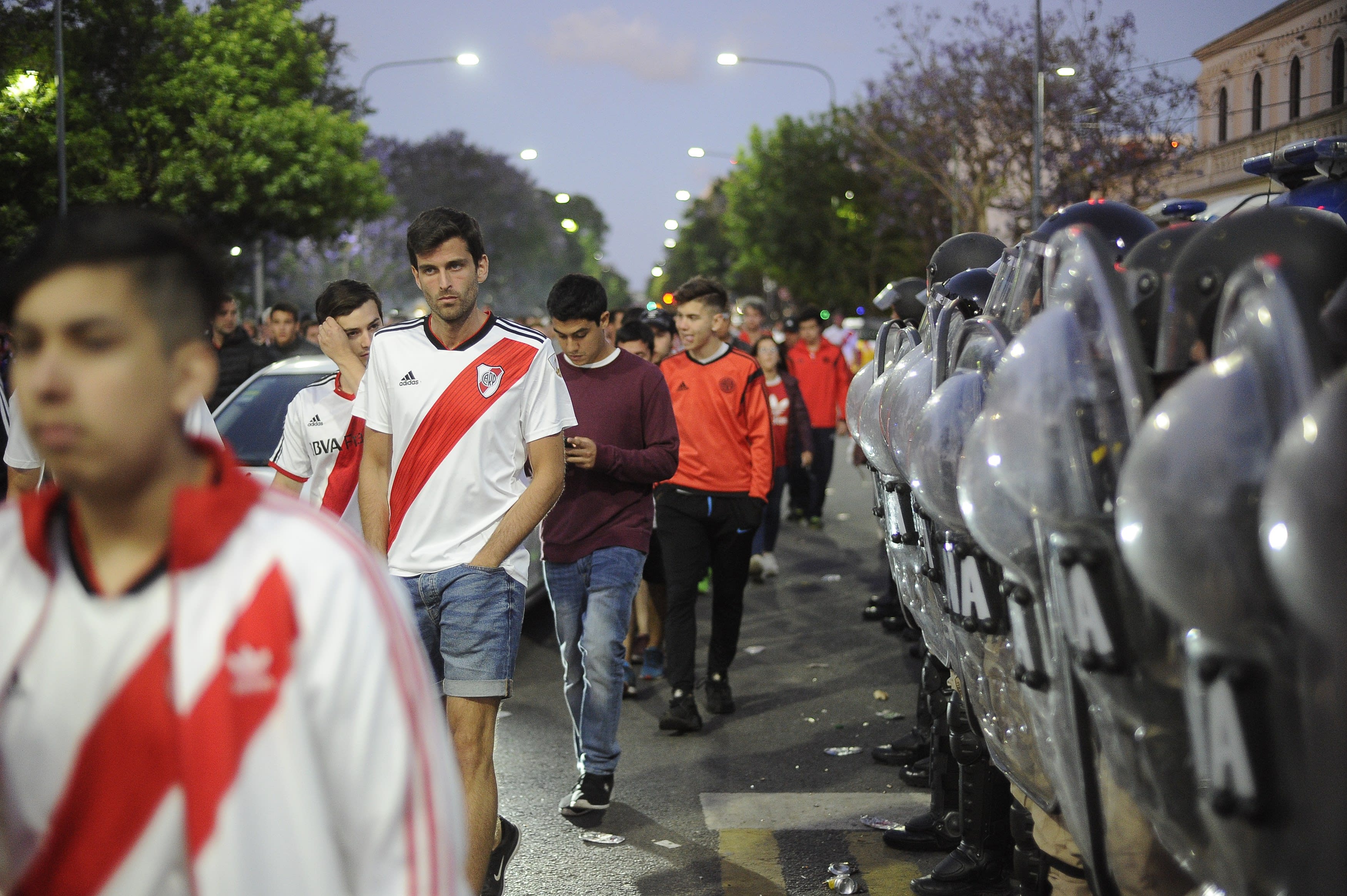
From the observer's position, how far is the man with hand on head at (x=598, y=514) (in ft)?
17.1

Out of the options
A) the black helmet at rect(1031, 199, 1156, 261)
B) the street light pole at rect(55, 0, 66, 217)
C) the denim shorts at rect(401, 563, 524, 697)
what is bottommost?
the denim shorts at rect(401, 563, 524, 697)

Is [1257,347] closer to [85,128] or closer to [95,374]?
[95,374]

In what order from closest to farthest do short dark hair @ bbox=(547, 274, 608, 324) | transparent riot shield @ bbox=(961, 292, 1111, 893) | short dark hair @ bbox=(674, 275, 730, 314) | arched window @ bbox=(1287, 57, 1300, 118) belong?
1. transparent riot shield @ bbox=(961, 292, 1111, 893)
2. short dark hair @ bbox=(547, 274, 608, 324)
3. short dark hair @ bbox=(674, 275, 730, 314)
4. arched window @ bbox=(1287, 57, 1300, 118)

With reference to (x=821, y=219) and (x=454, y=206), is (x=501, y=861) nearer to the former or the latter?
(x=454, y=206)

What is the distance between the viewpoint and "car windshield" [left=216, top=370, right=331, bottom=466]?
7211 mm

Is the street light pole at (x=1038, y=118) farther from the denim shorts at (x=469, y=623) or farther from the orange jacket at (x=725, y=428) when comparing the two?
the denim shorts at (x=469, y=623)

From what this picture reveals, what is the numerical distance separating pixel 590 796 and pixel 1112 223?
10.7 ft

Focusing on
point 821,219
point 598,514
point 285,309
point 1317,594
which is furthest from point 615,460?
point 821,219

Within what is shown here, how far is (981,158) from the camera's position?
33.3m

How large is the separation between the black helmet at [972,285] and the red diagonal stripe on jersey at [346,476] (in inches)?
79.9

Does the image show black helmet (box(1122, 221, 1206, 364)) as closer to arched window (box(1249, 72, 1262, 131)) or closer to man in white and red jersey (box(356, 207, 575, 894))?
man in white and red jersey (box(356, 207, 575, 894))

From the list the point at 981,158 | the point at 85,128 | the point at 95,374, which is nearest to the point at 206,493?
the point at 95,374

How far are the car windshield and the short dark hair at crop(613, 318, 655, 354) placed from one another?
1.84m

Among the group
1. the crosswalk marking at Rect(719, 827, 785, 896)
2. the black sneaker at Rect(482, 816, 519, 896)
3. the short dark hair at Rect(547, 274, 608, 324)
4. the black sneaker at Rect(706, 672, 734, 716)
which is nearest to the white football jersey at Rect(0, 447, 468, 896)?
the black sneaker at Rect(482, 816, 519, 896)
